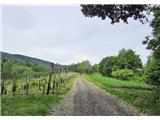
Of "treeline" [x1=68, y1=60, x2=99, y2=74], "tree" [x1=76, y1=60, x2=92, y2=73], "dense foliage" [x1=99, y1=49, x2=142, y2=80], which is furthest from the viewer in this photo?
"tree" [x1=76, y1=60, x2=92, y2=73]

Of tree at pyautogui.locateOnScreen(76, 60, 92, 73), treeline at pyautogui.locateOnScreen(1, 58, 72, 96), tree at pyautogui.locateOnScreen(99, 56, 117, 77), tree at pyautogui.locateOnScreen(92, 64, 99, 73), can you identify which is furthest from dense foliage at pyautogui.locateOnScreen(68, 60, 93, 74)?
treeline at pyautogui.locateOnScreen(1, 58, 72, 96)

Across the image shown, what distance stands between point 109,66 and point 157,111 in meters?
92.8

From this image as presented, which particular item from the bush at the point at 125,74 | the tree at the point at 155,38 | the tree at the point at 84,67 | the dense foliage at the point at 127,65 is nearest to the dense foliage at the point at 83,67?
the tree at the point at 84,67

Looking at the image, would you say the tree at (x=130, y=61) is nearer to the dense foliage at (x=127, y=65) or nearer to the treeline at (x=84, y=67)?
the dense foliage at (x=127, y=65)

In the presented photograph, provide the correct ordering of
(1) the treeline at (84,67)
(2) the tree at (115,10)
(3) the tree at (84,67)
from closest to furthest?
(2) the tree at (115,10)
(1) the treeline at (84,67)
(3) the tree at (84,67)

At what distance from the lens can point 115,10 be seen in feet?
78.5

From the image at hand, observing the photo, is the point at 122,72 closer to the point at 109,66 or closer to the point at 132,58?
the point at 132,58

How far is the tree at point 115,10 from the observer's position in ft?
77.8

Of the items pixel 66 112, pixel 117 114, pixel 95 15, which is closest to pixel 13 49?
pixel 95 15

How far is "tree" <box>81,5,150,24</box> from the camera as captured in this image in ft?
77.8

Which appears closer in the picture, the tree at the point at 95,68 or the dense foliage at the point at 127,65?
the dense foliage at the point at 127,65

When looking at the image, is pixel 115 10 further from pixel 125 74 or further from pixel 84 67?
pixel 84 67

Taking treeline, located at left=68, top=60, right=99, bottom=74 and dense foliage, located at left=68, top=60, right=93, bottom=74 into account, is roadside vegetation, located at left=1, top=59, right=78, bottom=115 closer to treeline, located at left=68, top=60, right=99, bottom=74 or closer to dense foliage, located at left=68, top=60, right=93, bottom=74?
treeline, located at left=68, top=60, right=99, bottom=74
